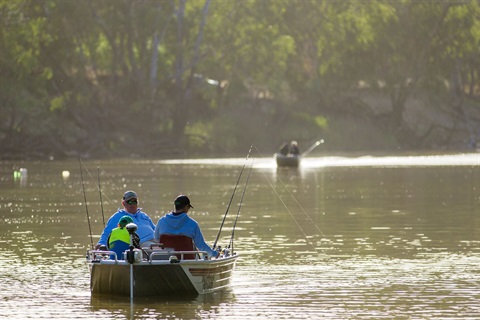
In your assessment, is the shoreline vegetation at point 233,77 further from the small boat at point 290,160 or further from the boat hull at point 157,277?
the boat hull at point 157,277

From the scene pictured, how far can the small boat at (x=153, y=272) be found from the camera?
21.0 metres

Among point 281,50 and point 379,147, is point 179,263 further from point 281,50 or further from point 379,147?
point 379,147

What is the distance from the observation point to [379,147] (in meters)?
126

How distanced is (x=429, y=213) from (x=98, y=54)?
67631 millimetres

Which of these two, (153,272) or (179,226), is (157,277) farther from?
(179,226)

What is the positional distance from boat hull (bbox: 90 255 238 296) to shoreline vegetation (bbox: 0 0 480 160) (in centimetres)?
7674

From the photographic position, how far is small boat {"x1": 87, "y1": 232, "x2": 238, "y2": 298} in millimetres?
20984

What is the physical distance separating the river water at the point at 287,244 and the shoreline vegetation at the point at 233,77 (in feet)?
118

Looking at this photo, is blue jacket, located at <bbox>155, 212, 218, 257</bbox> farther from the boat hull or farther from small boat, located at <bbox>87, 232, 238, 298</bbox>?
the boat hull

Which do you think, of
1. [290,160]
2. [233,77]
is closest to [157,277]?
[290,160]

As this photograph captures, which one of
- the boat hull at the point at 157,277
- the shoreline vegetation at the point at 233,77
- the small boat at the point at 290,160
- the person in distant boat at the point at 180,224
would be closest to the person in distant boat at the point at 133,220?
the person in distant boat at the point at 180,224

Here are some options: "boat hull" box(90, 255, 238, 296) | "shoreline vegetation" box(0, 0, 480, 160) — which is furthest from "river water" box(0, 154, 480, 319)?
"shoreline vegetation" box(0, 0, 480, 160)

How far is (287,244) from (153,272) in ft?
36.2

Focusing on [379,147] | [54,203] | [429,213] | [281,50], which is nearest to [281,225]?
[429,213]
